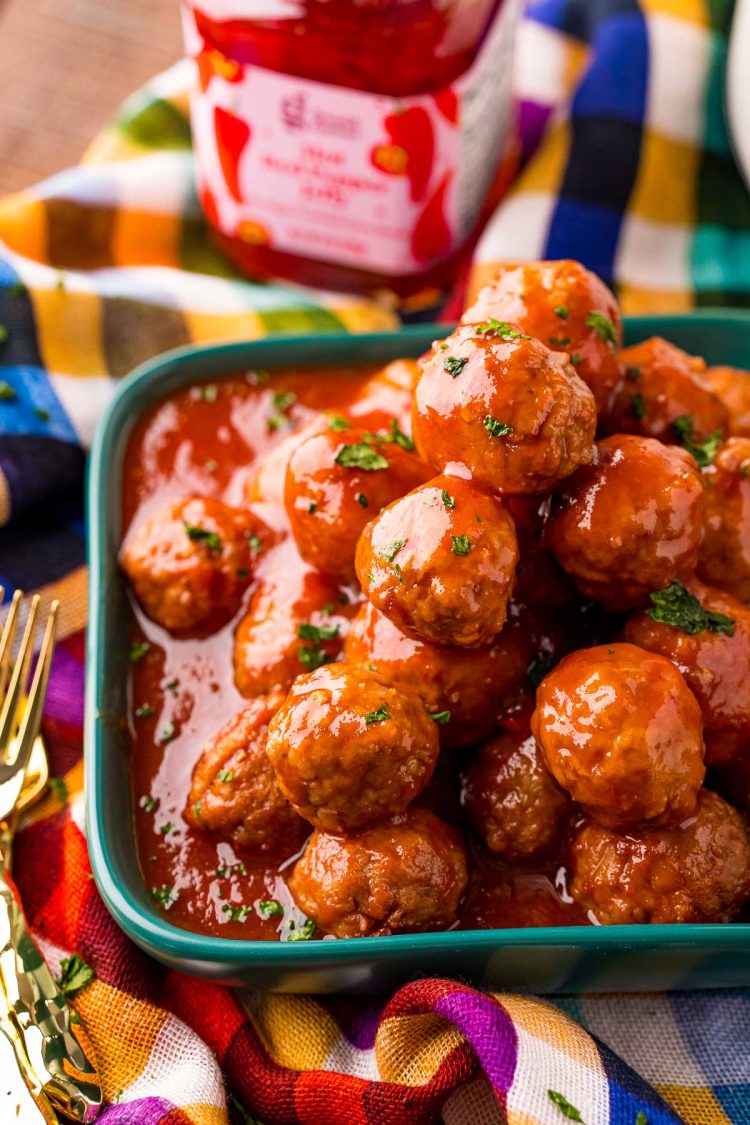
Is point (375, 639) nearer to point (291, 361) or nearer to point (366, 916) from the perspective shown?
point (366, 916)

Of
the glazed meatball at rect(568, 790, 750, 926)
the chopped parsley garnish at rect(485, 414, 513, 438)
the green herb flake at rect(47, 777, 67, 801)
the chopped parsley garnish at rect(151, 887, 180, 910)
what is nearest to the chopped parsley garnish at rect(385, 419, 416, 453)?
the chopped parsley garnish at rect(485, 414, 513, 438)

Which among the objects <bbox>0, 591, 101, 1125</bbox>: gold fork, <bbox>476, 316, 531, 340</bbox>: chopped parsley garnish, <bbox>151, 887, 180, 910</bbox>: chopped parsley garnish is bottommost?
<bbox>0, 591, 101, 1125</bbox>: gold fork

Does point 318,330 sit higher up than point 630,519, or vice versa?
point 630,519

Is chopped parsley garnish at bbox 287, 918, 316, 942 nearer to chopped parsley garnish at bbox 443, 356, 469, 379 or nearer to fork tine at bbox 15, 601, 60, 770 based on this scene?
fork tine at bbox 15, 601, 60, 770

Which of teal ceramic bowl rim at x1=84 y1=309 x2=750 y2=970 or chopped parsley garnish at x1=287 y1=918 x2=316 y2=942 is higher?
teal ceramic bowl rim at x1=84 y1=309 x2=750 y2=970

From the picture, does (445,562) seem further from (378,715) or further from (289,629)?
(289,629)

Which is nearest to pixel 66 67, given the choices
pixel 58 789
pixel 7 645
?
pixel 7 645

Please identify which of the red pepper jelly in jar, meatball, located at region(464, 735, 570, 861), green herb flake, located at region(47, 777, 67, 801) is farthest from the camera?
the red pepper jelly in jar

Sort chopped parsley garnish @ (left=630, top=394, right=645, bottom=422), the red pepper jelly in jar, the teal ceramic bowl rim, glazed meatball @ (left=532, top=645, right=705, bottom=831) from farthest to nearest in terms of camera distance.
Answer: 1. the red pepper jelly in jar
2. chopped parsley garnish @ (left=630, top=394, right=645, bottom=422)
3. the teal ceramic bowl rim
4. glazed meatball @ (left=532, top=645, right=705, bottom=831)

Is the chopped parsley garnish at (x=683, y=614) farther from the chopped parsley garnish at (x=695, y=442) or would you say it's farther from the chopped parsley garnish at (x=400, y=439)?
the chopped parsley garnish at (x=400, y=439)
